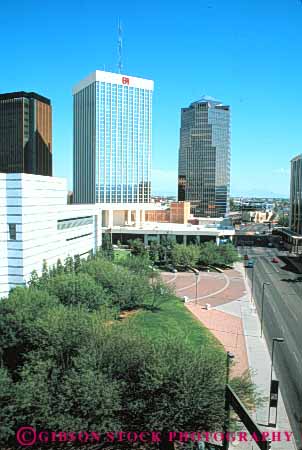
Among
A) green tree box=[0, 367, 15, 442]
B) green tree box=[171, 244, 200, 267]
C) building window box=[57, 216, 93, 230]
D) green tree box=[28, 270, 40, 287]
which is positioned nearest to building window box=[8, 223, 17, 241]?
green tree box=[28, 270, 40, 287]

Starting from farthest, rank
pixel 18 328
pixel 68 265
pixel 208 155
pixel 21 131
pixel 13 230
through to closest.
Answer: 1. pixel 21 131
2. pixel 208 155
3. pixel 68 265
4. pixel 13 230
5. pixel 18 328

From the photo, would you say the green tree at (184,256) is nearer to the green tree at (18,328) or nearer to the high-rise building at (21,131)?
the green tree at (18,328)

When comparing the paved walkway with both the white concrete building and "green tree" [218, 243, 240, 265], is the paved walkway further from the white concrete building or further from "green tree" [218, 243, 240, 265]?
the white concrete building

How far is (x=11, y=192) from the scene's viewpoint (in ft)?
115

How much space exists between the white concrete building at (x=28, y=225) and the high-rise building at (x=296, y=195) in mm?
60244

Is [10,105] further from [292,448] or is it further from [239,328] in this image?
[292,448]

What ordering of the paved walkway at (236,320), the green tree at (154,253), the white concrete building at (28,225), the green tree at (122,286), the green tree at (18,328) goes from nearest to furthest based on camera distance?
the paved walkway at (236,320) → the green tree at (18,328) → the white concrete building at (28,225) → the green tree at (122,286) → the green tree at (154,253)

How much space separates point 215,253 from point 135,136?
4439 cm

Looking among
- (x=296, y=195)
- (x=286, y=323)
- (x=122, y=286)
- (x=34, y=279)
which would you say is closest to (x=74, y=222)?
(x=34, y=279)

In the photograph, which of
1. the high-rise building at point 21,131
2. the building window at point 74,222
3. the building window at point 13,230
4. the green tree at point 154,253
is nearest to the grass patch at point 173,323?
the building window at point 13,230

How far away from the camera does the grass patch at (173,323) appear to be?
29.9m

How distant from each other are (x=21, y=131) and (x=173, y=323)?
493 feet

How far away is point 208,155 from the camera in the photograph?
5812 inches

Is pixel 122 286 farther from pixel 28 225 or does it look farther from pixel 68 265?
pixel 28 225
